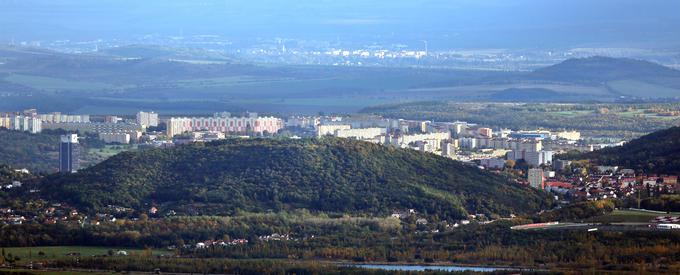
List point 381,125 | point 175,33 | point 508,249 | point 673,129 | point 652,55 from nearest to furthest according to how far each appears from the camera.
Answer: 1. point 508,249
2. point 673,129
3. point 381,125
4. point 652,55
5. point 175,33

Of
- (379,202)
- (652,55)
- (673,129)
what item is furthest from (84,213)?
(652,55)

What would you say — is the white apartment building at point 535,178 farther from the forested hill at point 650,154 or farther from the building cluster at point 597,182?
the forested hill at point 650,154

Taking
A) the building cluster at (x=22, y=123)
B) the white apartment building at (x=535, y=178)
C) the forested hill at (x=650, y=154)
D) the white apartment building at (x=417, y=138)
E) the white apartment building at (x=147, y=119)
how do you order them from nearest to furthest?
the forested hill at (x=650, y=154) < the white apartment building at (x=535, y=178) < the white apartment building at (x=417, y=138) < the building cluster at (x=22, y=123) < the white apartment building at (x=147, y=119)

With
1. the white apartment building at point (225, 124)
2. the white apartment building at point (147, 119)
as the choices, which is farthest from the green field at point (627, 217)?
the white apartment building at point (147, 119)

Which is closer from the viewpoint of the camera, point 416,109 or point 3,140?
point 3,140

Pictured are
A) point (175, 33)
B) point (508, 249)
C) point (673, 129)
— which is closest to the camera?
point (508, 249)

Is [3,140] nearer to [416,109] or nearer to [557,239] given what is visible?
[416,109]
